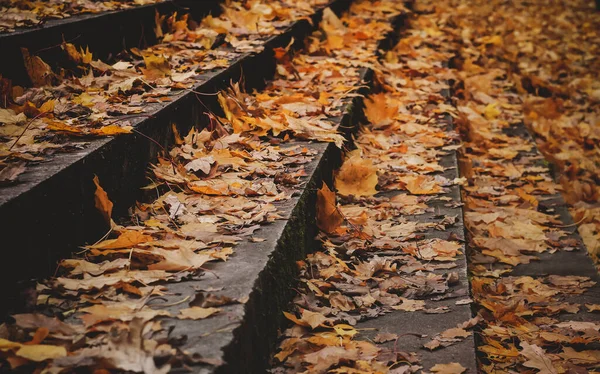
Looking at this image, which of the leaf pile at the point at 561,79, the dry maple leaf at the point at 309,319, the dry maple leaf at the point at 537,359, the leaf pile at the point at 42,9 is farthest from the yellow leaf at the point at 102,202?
the leaf pile at the point at 561,79

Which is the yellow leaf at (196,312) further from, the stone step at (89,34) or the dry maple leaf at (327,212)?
the stone step at (89,34)

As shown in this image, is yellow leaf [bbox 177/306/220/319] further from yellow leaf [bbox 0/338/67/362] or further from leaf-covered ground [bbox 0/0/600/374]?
yellow leaf [bbox 0/338/67/362]

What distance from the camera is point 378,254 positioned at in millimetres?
2156

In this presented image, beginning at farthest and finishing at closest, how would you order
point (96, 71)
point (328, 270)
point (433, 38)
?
point (433, 38)
point (96, 71)
point (328, 270)

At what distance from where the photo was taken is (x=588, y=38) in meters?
6.95

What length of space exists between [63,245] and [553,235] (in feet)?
7.17

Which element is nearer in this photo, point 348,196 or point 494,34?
point 348,196

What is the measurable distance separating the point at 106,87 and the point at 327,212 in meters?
1.04

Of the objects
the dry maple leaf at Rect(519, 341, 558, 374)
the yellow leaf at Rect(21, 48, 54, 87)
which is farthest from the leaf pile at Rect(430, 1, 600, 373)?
the yellow leaf at Rect(21, 48, 54, 87)

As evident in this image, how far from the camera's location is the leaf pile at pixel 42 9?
2.37 m

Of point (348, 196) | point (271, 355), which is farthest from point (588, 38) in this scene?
point (271, 355)

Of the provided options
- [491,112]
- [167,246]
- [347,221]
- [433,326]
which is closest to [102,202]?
[167,246]

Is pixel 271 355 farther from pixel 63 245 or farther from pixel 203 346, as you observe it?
pixel 63 245

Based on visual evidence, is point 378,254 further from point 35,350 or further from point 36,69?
point 36,69
